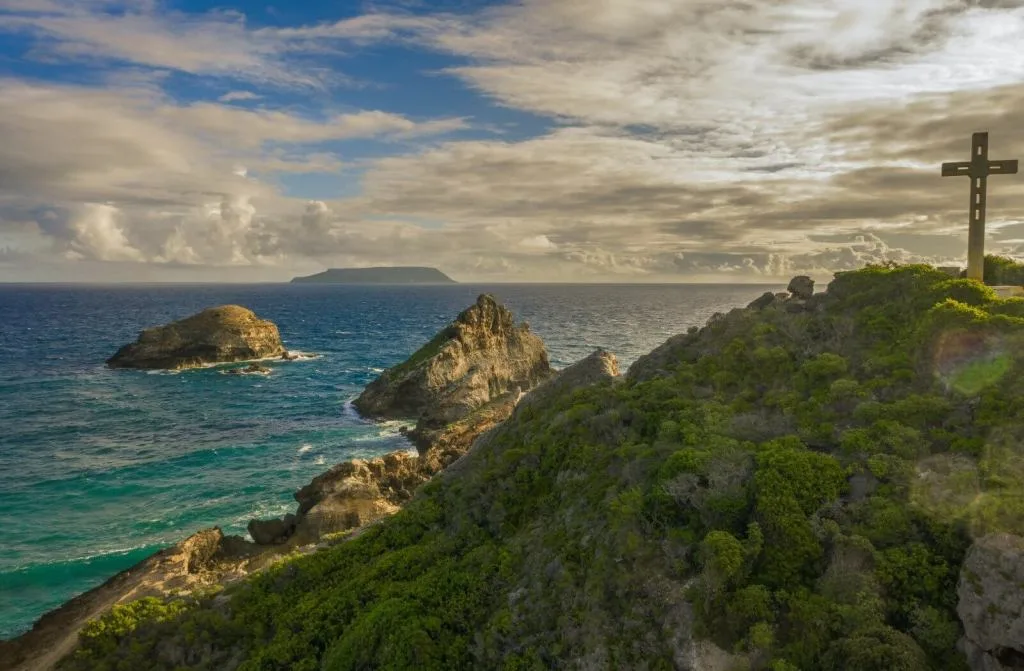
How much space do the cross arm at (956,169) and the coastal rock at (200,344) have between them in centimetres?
10644

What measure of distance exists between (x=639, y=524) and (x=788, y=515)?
3.15 m

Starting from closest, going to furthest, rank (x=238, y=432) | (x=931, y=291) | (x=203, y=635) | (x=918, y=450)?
1. (x=918, y=450)
2. (x=203, y=635)
3. (x=931, y=291)
4. (x=238, y=432)

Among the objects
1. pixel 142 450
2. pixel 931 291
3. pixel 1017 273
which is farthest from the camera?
pixel 142 450

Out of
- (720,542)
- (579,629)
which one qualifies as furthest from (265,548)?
(720,542)

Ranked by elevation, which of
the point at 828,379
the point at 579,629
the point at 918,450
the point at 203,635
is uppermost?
the point at 828,379

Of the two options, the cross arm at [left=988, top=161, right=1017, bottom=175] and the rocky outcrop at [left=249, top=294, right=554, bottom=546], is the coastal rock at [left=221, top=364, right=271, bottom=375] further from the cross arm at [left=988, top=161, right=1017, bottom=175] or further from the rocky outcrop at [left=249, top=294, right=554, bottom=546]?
the cross arm at [left=988, top=161, right=1017, bottom=175]

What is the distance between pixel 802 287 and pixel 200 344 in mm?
103471

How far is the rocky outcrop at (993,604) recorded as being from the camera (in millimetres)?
9852

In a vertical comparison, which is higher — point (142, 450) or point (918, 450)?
point (918, 450)

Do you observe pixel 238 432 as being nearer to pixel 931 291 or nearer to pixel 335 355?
pixel 335 355

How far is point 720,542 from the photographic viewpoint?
12.5 metres

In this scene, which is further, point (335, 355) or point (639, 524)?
point (335, 355)

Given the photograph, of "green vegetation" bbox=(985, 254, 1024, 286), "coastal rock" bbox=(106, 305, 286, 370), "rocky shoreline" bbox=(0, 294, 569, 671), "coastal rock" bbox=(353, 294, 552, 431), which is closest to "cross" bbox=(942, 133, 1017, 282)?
"green vegetation" bbox=(985, 254, 1024, 286)

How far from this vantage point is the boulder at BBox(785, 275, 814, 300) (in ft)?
74.6
